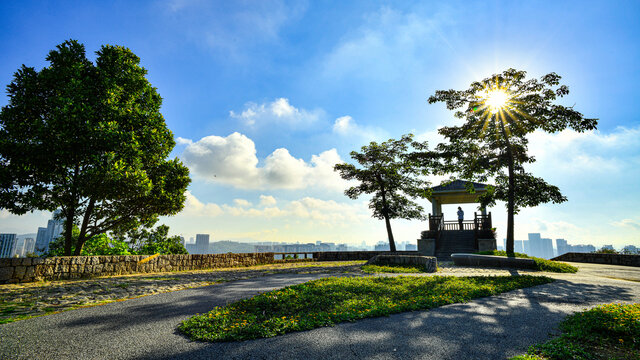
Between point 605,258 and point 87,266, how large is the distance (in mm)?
28114

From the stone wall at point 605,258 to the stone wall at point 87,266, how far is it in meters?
24.1

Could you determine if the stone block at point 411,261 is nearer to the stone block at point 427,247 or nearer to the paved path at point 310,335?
the paved path at point 310,335

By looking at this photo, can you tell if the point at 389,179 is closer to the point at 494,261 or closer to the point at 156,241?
the point at 494,261

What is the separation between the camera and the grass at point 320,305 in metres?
4.60

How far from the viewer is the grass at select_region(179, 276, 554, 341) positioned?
15.1ft

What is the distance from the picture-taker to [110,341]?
13.9 ft

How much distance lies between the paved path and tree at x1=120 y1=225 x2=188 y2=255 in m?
21.2

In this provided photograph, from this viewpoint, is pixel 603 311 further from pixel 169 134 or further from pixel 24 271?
pixel 169 134

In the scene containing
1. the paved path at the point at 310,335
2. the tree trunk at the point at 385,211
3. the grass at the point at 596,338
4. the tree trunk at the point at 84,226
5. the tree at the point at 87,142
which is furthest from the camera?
the tree trunk at the point at 385,211

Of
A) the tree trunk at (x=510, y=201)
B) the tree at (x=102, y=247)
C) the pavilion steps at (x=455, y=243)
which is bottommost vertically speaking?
the tree at (x=102, y=247)

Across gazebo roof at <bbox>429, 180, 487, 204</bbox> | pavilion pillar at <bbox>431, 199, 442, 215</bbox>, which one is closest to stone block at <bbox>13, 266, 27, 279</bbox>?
gazebo roof at <bbox>429, 180, 487, 204</bbox>

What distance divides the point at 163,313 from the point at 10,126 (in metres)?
12.4

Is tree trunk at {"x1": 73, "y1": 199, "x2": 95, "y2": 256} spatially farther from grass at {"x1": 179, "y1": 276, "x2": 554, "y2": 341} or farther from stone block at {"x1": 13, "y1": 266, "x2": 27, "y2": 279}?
grass at {"x1": 179, "y1": 276, "x2": 554, "y2": 341}

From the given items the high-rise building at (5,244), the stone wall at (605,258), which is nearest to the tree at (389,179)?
the stone wall at (605,258)
